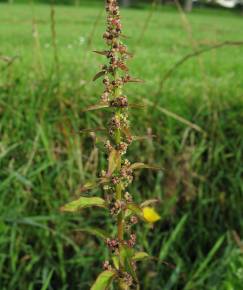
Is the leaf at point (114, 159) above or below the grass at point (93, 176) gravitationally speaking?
above

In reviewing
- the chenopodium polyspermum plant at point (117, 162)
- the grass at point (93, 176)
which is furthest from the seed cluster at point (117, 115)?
the grass at point (93, 176)

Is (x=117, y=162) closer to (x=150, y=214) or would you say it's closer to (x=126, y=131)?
(x=126, y=131)

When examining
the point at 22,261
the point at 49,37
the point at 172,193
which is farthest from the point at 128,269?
the point at 49,37

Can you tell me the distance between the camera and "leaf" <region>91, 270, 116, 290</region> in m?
1.06

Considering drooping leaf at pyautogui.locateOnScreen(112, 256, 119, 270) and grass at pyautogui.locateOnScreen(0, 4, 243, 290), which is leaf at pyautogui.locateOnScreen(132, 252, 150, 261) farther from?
grass at pyautogui.locateOnScreen(0, 4, 243, 290)

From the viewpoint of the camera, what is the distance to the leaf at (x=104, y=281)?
1056 mm

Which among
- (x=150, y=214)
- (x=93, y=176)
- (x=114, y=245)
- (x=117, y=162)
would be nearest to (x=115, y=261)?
(x=114, y=245)

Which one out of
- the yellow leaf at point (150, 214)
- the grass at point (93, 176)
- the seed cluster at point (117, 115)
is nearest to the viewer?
the seed cluster at point (117, 115)

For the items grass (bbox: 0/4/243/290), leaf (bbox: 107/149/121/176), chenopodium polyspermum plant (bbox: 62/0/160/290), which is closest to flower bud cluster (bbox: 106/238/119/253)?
chenopodium polyspermum plant (bbox: 62/0/160/290)

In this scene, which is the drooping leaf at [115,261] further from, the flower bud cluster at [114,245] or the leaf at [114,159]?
the leaf at [114,159]

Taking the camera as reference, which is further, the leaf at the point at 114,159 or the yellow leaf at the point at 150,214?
the yellow leaf at the point at 150,214

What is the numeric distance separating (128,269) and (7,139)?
6.76 feet

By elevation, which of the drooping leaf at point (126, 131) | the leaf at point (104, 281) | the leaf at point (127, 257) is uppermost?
the drooping leaf at point (126, 131)

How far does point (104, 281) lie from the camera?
1.07 metres
